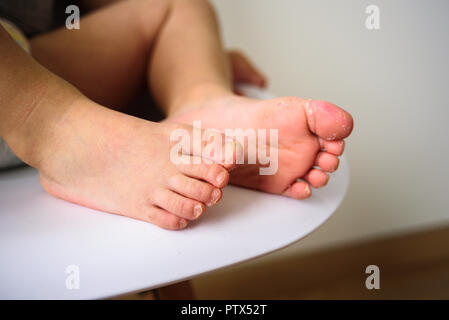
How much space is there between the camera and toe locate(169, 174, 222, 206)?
15.4 inches

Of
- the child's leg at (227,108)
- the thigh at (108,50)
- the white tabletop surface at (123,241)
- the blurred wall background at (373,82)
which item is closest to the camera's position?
the white tabletop surface at (123,241)

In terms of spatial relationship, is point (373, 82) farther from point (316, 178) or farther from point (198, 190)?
point (198, 190)

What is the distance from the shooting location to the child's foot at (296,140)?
1.33 ft

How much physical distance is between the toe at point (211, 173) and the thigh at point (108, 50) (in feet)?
0.77

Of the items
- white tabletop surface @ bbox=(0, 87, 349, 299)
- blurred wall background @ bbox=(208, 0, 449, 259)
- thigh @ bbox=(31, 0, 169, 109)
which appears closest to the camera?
white tabletop surface @ bbox=(0, 87, 349, 299)

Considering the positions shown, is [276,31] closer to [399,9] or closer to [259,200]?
[399,9]

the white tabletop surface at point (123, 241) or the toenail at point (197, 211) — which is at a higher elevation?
the toenail at point (197, 211)

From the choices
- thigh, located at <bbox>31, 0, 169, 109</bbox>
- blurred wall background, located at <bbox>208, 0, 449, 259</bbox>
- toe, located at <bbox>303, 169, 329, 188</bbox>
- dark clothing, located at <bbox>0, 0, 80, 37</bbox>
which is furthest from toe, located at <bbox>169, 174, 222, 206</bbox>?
blurred wall background, located at <bbox>208, 0, 449, 259</bbox>

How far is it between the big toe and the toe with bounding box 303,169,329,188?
1.8 inches

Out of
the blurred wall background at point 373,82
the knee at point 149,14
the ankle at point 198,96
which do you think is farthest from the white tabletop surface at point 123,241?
the blurred wall background at point 373,82

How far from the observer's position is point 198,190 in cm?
39

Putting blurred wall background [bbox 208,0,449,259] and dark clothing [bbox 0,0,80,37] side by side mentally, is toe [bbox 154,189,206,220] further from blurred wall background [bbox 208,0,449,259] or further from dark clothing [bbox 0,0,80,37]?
blurred wall background [bbox 208,0,449,259]

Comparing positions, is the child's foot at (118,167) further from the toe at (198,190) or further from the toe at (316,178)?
the toe at (316,178)
